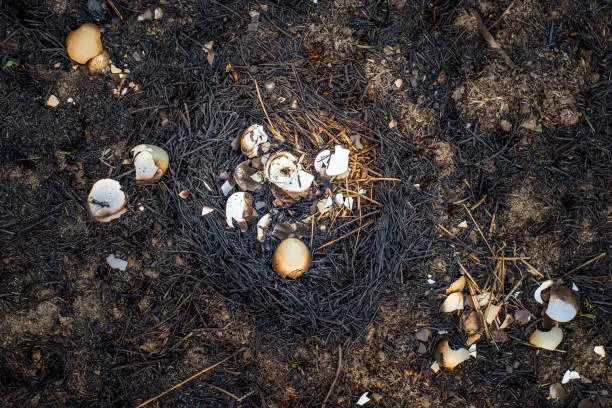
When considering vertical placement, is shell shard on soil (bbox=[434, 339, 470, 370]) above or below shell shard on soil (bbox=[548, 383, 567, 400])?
above

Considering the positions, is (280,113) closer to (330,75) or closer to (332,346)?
(330,75)

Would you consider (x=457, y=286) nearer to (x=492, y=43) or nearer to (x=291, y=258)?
(x=291, y=258)

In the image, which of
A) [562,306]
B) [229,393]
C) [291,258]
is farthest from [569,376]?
[229,393]

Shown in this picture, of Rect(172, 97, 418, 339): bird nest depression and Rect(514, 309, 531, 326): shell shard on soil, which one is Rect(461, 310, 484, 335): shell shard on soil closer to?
Rect(514, 309, 531, 326): shell shard on soil

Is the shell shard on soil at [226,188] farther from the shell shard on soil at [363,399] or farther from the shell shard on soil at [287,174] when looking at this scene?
the shell shard on soil at [363,399]

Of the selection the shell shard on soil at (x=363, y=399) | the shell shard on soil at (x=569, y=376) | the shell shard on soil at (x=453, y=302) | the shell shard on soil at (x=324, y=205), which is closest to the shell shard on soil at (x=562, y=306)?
the shell shard on soil at (x=569, y=376)

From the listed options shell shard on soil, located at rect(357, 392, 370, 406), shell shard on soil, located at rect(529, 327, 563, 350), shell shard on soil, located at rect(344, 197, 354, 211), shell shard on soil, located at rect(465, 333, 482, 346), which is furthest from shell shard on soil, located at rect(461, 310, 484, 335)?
shell shard on soil, located at rect(344, 197, 354, 211)
